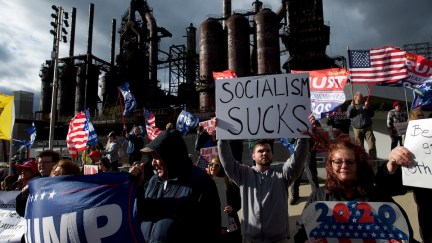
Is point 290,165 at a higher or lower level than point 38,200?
higher

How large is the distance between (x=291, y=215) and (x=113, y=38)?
42970 mm

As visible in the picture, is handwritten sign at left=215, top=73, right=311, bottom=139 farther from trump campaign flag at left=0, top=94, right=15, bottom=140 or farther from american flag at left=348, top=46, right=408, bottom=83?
trump campaign flag at left=0, top=94, right=15, bottom=140

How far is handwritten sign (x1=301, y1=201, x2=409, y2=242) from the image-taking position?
1.79 m

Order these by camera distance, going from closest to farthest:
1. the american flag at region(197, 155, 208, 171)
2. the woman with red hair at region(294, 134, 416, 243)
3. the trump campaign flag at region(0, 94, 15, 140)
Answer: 1. the woman with red hair at region(294, 134, 416, 243)
2. the american flag at region(197, 155, 208, 171)
3. the trump campaign flag at region(0, 94, 15, 140)

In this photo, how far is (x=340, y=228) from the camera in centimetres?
186

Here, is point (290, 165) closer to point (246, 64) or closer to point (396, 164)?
point (396, 164)

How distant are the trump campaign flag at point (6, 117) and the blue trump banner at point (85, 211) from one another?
4.37 m

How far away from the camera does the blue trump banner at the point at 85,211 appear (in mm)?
2250

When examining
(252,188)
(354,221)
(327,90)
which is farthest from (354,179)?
(327,90)

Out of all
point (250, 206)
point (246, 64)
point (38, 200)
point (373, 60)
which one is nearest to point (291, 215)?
point (250, 206)

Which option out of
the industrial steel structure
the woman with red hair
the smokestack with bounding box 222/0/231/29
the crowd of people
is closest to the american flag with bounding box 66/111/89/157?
the crowd of people

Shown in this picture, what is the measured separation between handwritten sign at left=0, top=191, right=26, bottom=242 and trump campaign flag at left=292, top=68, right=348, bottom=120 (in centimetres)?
544

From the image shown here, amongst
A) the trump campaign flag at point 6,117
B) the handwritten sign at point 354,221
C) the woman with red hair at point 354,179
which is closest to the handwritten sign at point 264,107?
the woman with red hair at point 354,179

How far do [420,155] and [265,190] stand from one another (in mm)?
1430
